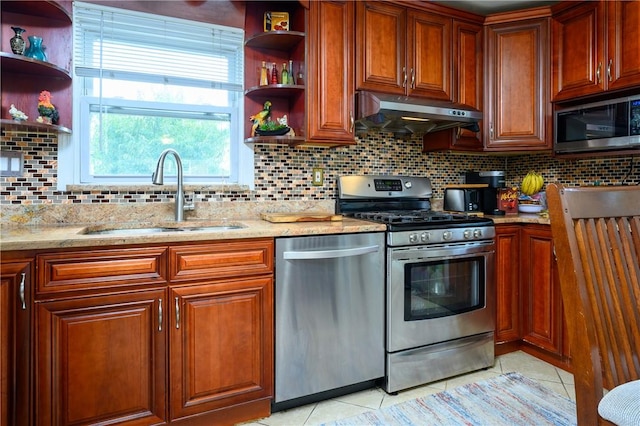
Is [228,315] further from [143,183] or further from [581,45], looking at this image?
[581,45]

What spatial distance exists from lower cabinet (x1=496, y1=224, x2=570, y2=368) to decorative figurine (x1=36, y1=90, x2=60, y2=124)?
253cm

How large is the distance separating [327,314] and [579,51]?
227cm

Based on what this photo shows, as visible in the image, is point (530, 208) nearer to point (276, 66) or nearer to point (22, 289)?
point (276, 66)

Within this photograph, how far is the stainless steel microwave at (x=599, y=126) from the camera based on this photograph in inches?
82.7

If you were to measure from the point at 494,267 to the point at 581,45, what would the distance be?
150 cm

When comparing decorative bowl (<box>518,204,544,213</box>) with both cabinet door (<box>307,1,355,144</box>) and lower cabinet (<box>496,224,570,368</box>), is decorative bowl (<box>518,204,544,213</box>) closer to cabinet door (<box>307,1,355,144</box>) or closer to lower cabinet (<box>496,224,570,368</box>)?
lower cabinet (<box>496,224,570,368</box>)

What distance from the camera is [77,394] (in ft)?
4.73

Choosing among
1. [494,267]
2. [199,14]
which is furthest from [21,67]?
[494,267]

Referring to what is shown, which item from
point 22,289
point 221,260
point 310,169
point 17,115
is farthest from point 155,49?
point 22,289

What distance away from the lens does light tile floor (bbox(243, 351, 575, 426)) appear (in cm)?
178

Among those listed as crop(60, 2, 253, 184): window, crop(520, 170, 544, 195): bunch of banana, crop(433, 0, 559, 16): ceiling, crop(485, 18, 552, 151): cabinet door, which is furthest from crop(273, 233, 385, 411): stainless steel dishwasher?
crop(433, 0, 559, 16): ceiling

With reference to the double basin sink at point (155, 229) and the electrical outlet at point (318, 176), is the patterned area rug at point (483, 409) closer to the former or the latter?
the double basin sink at point (155, 229)

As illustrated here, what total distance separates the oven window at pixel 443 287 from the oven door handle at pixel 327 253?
0.85 ft

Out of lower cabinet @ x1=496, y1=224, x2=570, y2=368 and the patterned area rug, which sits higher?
lower cabinet @ x1=496, y1=224, x2=570, y2=368
